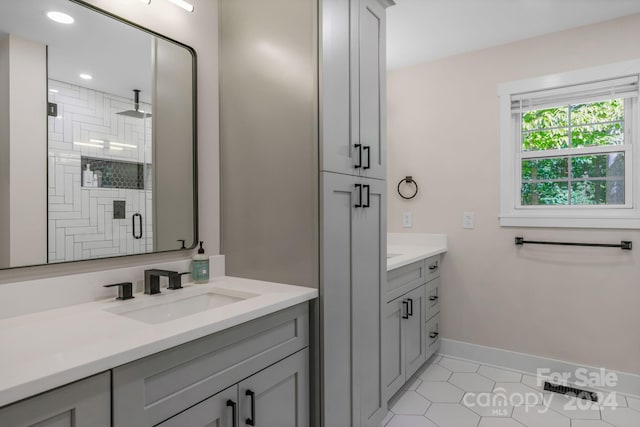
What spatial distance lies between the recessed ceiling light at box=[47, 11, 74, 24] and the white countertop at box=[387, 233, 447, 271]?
2.14 m

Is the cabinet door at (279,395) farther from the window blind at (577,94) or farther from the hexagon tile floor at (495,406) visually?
the window blind at (577,94)

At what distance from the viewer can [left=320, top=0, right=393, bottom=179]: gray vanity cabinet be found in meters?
1.48

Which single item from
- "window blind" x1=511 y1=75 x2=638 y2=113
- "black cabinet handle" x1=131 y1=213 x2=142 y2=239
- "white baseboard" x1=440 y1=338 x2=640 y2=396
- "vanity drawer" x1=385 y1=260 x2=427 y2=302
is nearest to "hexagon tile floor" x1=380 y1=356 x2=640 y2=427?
"white baseboard" x1=440 y1=338 x2=640 y2=396

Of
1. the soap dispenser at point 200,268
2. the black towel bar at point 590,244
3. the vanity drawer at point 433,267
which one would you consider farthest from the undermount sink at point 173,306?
the black towel bar at point 590,244

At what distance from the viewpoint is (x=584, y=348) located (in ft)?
8.14

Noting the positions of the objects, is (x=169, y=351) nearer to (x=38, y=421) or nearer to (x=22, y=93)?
(x=38, y=421)

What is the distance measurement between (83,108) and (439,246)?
255 centimetres

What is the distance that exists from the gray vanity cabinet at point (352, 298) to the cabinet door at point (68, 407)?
80 centimetres

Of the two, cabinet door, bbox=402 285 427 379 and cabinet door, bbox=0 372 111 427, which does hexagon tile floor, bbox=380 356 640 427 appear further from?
cabinet door, bbox=0 372 111 427

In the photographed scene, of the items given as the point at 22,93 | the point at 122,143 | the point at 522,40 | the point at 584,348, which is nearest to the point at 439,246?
the point at 584,348

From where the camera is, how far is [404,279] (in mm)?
Answer: 2287

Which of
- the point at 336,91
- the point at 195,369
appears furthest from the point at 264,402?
the point at 336,91

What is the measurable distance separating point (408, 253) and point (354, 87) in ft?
4.53

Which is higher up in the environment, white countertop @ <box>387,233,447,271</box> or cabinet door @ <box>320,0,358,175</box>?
cabinet door @ <box>320,0,358,175</box>
